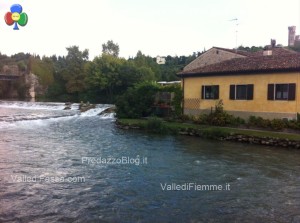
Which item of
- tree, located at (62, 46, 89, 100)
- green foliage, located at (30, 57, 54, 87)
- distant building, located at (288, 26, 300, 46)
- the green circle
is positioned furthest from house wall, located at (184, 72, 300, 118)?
green foliage, located at (30, 57, 54, 87)

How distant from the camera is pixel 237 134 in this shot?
21031 mm

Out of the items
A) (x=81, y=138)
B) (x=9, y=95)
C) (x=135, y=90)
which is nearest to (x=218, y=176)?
(x=81, y=138)

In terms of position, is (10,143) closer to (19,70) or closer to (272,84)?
(272,84)

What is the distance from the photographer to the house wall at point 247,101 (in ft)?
71.8

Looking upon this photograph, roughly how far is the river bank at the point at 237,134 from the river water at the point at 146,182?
103cm

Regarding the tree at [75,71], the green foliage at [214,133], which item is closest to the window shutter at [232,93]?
the green foliage at [214,133]

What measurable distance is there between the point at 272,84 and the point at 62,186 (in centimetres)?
1715

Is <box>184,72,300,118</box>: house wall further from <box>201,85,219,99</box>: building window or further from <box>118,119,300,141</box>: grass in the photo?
<box>118,119,300,141</box>: grass

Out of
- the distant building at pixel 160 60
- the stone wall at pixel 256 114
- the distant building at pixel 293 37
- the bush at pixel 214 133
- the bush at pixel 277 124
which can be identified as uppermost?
the distant building at pixel 293 37

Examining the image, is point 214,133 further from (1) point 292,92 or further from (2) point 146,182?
(2) point 146,182

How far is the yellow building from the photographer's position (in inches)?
862

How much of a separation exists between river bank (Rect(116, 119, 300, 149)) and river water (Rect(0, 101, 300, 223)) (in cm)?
103

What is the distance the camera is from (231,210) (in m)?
9.19

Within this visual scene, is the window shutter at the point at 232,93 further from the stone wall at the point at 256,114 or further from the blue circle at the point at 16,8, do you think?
the blue circle at the point at 16,8
